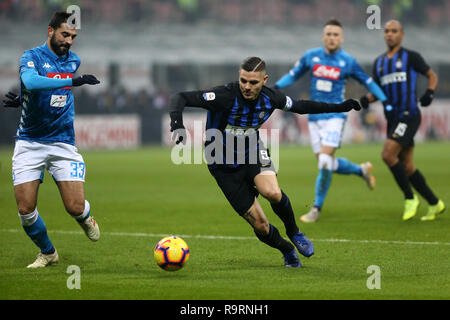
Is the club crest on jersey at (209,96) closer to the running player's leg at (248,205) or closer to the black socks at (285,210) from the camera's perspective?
the running player's leg at (248,205)

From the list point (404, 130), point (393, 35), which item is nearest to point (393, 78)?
point (393, 35)

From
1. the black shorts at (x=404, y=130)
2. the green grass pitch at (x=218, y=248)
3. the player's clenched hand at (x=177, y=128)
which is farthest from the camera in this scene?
the black shorts at (x=404, y=130)

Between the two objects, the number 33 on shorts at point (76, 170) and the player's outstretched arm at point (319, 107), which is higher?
the player's outstretched arm at point (319, 107)

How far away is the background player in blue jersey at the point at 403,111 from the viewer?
1083 centimetres

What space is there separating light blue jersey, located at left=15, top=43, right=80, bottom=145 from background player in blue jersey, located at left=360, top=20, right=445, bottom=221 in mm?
4664

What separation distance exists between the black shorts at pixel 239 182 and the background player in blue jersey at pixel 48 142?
1.29m

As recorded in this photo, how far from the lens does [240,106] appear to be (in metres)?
7.32

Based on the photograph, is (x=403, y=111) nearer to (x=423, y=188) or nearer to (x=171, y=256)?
(x=423, y=188)

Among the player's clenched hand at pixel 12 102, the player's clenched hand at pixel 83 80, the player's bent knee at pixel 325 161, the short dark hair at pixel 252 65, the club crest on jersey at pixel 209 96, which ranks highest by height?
the short dark hair at pixel 252 65

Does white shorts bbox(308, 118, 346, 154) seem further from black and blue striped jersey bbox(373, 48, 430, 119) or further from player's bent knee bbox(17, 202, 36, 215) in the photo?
player's bent knee bbox(17, 202, 36, 215)

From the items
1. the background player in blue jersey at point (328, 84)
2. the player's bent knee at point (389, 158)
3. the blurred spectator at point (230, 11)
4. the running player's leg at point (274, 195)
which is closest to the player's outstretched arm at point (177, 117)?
the running player's leg at point (274, 195)
